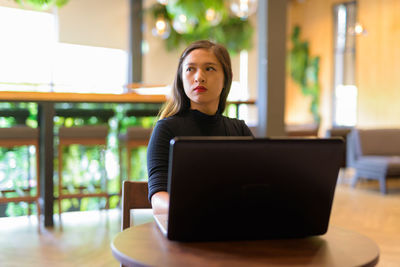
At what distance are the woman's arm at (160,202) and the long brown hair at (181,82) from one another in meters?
0.34

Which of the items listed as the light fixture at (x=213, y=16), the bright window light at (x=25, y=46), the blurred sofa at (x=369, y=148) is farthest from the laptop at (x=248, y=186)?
the light fixture at (x=213, y=16)

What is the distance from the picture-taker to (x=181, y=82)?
1642 millimetres

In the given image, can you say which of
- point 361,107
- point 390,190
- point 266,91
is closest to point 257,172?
point 266,91

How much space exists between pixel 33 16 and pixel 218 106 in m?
4.48

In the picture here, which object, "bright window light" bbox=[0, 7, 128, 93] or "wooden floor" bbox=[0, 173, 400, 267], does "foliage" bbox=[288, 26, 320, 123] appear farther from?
"bright window light" bbox=[0, 7, 128, 93]

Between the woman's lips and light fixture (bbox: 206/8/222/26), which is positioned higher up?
light fixture (bbox: 206/8/222/26)

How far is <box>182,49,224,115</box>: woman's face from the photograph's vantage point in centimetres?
155

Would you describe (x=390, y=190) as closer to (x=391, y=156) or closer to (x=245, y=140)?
(x=391, y=156)

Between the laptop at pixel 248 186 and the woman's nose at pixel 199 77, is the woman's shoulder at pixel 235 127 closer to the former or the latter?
the woman's nose at pixel 199 77

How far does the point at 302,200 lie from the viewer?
3.59 feet

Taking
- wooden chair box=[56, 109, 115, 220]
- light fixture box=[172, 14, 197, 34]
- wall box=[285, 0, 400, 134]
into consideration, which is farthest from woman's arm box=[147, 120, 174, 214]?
wall box=[285, 0, 400, 134]

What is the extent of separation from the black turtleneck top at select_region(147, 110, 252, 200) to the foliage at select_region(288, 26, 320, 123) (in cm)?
1078

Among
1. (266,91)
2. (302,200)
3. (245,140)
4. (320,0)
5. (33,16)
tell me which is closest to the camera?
(245,140)

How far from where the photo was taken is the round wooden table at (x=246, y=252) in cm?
103
